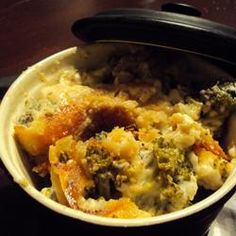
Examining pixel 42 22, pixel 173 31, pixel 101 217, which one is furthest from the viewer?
pixel 42 22

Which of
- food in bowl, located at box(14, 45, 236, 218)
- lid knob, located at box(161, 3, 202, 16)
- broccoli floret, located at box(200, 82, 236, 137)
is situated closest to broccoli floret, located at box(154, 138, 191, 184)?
food in bowl, located at box(14, 45, 236, 218)

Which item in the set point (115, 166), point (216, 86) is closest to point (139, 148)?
point (115, 166)

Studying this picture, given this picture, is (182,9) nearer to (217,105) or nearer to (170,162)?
(217,105)

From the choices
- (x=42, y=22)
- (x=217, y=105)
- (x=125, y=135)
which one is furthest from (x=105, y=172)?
(x=42, y=22)

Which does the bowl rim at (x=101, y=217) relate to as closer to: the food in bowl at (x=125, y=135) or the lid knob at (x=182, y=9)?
the food in bowl at (x=125, y=135)

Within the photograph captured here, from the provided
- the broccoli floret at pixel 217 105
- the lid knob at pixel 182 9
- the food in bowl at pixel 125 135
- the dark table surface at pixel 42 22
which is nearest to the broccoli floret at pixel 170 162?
the food in bowl at pixel 125 135

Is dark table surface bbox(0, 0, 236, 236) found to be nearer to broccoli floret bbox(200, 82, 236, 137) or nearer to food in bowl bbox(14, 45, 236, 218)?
food in bowl bbox(14, 45, 236, 218)
